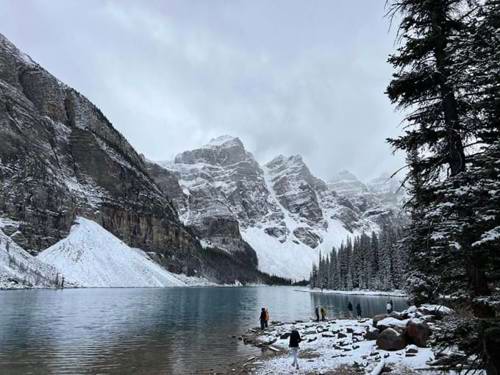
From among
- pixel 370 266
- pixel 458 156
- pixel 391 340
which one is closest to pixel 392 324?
pixel 391 340

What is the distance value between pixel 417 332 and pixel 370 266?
122 meters

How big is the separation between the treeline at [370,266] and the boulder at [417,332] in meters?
90.4

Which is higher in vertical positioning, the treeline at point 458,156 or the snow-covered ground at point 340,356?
the treeline at point 458,156

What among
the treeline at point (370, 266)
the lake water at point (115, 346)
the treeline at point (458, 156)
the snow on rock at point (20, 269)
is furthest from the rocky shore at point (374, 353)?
the snow on rock at point (20, 269)

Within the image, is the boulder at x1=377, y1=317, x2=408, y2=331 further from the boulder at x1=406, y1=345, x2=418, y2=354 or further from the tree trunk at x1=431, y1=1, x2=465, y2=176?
the tree trunk at x1=431, y1=1, x2=465, y2=176

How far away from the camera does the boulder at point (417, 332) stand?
A: 77.7 ft

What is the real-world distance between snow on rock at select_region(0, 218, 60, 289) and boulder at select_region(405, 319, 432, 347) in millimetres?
136866

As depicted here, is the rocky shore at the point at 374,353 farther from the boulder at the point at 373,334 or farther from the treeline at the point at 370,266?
the treeline at the point at 370,266

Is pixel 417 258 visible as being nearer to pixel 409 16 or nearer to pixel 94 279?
pixel 409 16

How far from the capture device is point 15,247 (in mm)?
170000

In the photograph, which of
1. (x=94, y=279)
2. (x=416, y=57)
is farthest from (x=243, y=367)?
(x=94, y=279)

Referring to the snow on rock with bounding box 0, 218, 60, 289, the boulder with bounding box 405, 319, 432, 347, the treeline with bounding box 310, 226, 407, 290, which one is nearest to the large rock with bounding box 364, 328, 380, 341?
the boulder with bounding box 405, 319, 432, 347

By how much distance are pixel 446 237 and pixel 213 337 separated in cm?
3511

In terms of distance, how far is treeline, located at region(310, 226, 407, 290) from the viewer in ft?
412
